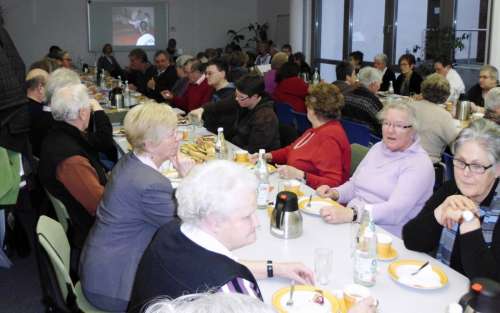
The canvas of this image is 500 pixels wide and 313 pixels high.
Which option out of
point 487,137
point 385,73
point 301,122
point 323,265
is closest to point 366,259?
point 323,265

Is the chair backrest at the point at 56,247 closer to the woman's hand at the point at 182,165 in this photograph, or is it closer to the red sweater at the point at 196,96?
the woman's hand at the point at 182,165

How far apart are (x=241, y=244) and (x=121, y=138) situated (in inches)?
133

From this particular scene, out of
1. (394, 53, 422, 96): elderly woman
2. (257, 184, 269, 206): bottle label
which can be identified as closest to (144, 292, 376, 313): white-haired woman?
(257, 184, 269, 206): bottle label

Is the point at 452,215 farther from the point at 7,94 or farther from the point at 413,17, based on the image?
the point at 413,17

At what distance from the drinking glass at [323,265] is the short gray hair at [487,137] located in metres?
0.75

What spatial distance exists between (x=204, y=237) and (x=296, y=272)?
1.77 ft

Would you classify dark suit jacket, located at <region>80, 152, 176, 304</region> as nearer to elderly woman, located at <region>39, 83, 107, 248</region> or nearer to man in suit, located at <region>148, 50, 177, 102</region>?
elderly woman, located at <region>39, 83, 107, 248</region>

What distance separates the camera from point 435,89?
4.57 meters

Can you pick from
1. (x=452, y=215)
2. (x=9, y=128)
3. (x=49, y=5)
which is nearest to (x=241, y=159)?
(x=9, y=128)

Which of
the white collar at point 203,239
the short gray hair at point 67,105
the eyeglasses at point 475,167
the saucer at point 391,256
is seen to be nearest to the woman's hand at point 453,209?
the eyeglasses at point 475,167

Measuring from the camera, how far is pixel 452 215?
207cm

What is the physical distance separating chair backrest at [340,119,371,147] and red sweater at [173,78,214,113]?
1.93 m

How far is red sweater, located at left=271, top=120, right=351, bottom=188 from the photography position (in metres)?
3.45

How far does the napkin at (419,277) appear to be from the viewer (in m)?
1.92
